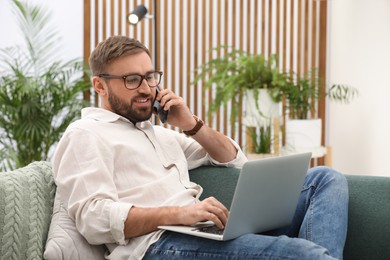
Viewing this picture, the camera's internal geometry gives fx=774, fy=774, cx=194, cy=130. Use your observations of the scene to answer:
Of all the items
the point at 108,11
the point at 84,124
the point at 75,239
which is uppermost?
the point at 108,11

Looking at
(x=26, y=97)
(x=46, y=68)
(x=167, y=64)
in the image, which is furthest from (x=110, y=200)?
(x=167, y=64)

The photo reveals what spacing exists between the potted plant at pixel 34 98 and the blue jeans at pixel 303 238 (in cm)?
309

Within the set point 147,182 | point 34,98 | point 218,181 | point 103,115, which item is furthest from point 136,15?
point 147,182

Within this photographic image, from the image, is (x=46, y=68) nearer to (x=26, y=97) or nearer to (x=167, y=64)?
(x=26, y=97)

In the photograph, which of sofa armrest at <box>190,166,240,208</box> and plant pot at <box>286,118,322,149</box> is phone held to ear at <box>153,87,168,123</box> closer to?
sofa armrest at <box>190,166,240,208</box>

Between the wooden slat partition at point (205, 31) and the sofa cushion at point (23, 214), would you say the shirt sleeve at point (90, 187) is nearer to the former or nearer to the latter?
the sofa cushion at point (23, 214)

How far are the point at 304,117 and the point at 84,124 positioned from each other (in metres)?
3.39

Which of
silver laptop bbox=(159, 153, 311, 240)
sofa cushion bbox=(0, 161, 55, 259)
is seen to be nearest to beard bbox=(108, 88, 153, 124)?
sofa cushion bbox=(0, 161, 55, 259)

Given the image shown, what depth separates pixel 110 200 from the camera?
8.00ft

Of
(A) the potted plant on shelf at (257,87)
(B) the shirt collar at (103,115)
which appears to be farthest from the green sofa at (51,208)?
(A) the potted plant on shelf at (257,87)

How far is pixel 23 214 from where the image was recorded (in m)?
2.45

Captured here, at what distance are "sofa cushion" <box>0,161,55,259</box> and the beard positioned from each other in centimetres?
38

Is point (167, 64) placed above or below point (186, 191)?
above

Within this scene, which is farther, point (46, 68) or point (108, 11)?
point (108, 11)
